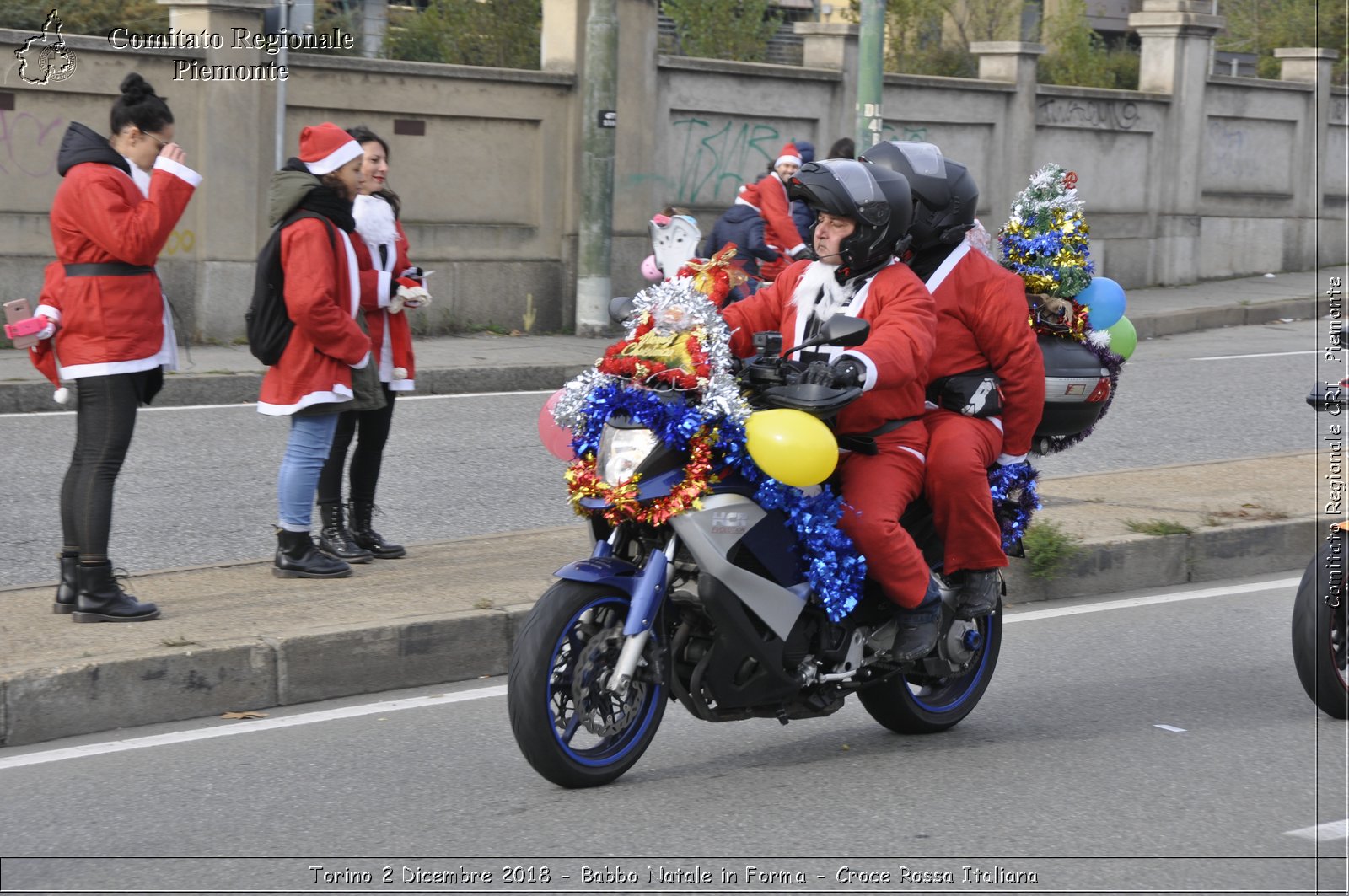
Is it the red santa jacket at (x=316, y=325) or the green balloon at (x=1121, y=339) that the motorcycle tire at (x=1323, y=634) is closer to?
the green balloon at (x=1121, y=339)

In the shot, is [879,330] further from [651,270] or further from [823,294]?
[651,270]

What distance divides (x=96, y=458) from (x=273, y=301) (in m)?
0.98

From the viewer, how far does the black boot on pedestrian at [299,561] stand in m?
6.98

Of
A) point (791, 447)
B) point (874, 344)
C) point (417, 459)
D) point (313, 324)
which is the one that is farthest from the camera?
point (417, 459)

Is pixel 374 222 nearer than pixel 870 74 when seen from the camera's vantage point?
Yes

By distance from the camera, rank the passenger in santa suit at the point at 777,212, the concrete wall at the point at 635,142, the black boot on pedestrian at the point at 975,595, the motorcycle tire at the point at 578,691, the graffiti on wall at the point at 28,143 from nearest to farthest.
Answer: the motorcycle tire at the point at 578,691
the black boot on pedestrian at the point at 975,595
the passenger in santa suit at the point at 777,212
the graffiti on wall at the point at 28,143
the concrete wall at the point at 635,142

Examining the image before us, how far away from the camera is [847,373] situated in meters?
4.70

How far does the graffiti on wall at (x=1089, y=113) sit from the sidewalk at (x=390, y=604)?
12.1 meters

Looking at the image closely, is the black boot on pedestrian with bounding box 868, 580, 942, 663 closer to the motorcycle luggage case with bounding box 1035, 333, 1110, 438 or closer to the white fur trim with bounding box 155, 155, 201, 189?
the motorcycle luggage case with bounding box 1035, 333, 1110, 438

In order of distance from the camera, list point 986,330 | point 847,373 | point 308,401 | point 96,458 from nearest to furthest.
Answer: point 847,373 < point 986,330 < point 96,458 < point 308,401

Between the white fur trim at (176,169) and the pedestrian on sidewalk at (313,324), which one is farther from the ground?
the white fur trim at (176,169)

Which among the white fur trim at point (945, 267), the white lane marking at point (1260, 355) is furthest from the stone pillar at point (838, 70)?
the white fur trim at point (945, 267)

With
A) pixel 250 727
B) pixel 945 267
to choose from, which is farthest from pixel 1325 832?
pixel 250 727

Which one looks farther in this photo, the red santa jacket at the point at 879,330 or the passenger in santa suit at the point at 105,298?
the passenger in santa suit at the point at 105,298
